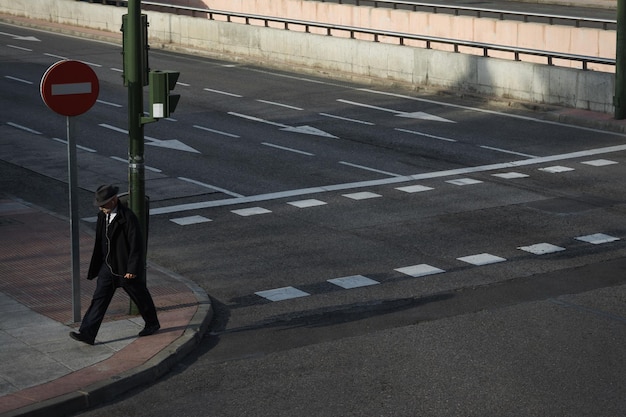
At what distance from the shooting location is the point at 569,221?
17.8m

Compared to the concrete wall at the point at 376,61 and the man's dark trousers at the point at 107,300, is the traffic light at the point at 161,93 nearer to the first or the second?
the man's dark trousers at the point at 107,300

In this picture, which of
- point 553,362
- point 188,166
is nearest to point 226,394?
point 553,362

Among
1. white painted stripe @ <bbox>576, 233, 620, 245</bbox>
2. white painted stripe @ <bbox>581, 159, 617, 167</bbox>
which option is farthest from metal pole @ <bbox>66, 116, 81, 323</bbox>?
white painted stripe @ <bbox>581, 159, 617, 167</bbox>

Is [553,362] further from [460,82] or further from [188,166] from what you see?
[460,82]

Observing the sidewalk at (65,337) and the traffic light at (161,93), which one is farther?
the traffic light at (161,93)

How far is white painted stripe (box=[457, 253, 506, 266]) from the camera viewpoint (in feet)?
51.1

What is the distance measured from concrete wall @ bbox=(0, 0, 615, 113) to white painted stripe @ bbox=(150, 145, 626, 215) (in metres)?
4.88

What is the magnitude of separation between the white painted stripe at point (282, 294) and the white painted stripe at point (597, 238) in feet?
15.1

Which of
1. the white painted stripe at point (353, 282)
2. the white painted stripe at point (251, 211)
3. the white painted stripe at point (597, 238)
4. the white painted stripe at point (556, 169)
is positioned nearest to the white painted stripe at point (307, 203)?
the white painted stripe at point (251, 211)

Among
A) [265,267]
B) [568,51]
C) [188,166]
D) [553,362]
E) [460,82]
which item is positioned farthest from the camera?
[568,51]

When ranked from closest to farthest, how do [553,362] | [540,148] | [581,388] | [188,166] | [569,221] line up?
1. [581,388]
2. [553,362]
3. [569,221]
4. [188,166]
5. [540,148]

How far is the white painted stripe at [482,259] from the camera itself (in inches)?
613

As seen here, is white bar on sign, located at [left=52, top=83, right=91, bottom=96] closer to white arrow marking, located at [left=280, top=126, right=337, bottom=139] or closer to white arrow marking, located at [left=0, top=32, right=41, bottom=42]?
white arrow marking, located at [left=280, top=126, right=337, bottom=139]

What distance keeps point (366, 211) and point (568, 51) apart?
82.0ft
